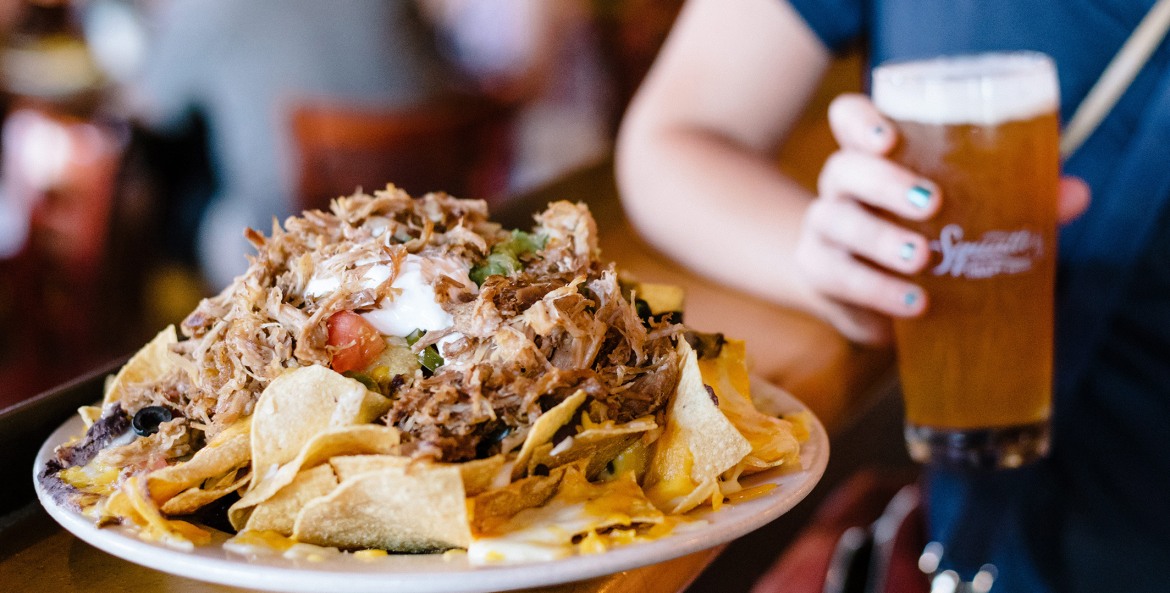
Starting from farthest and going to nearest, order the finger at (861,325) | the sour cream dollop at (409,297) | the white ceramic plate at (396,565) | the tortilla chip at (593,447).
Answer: the finger at (861,325) → the sour cream dollop at (409,297) → the tortilla chip at (593,447) → the white ceramic plate at (396,565)

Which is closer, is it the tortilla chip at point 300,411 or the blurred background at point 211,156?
the tortilla chip at point 300,411

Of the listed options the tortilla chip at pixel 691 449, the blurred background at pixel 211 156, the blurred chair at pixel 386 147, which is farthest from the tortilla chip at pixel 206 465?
the blurred chair at pixel 386 147

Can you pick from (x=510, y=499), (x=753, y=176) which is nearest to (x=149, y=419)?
(x=510, y=499)

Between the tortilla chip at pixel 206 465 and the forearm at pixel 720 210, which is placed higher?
the tortilla chip at pixel 206 465

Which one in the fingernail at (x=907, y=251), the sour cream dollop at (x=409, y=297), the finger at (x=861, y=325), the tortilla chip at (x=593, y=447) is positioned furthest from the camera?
the finger at (x=861, y=325)

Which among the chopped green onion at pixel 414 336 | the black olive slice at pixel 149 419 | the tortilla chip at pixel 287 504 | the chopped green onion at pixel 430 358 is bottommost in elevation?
the tortilla chip at pixel 287 504

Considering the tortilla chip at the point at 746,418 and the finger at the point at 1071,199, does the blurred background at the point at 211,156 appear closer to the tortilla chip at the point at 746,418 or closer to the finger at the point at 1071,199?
→ the finger at the point at 1071,199

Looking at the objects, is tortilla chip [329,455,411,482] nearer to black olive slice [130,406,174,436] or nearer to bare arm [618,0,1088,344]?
black olive slice [130,406,174,436]
